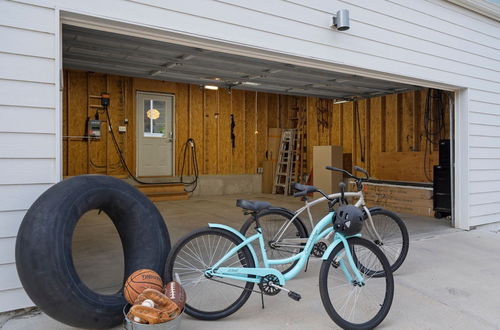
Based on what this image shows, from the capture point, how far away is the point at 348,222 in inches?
93.0

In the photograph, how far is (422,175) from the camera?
7246mm

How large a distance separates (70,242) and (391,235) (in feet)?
8.65

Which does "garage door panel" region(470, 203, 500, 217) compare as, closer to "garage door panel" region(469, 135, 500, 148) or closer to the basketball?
"garage door panel" region(469, 135, 500, 148)

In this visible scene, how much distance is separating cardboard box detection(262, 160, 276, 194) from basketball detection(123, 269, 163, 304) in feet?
27.7

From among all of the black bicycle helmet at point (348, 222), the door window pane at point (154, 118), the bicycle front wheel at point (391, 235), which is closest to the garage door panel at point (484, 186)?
the bicycle front wheel at point (391, 235)

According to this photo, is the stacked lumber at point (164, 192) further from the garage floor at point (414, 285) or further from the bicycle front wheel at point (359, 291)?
the bicycle front wheel at point (359, 291)

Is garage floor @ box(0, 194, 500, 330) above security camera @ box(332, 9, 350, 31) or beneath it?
beneath

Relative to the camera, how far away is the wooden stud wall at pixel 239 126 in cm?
789

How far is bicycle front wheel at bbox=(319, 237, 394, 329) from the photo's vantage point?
2.24 m

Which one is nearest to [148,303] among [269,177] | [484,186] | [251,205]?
[251,205]

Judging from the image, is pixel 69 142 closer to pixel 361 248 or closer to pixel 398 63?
pixel 398 63

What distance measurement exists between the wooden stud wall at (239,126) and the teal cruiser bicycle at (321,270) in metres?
5.34

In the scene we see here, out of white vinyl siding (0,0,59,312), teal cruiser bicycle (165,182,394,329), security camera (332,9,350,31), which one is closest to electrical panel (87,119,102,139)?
white vinyl siding (0,0,59,312)

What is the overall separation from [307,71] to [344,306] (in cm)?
411
